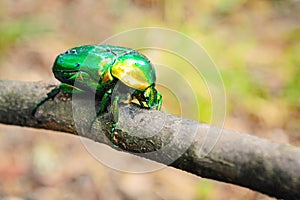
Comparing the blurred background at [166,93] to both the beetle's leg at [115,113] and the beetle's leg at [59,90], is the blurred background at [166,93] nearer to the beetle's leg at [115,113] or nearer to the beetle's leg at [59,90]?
the beetle's leg at [59,90]

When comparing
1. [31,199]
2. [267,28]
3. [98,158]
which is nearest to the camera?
[31,199]

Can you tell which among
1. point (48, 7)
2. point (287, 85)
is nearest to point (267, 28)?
point (287, 85)

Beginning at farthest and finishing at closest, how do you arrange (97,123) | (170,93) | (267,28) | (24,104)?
(267,28) → (170,93) → (24,104) → (97,123)

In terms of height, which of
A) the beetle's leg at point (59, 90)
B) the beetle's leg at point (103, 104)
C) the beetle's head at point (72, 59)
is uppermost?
the beetle's head at point (72, 59)

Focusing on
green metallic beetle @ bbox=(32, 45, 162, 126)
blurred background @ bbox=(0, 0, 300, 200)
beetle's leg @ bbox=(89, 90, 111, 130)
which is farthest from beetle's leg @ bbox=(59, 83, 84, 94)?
blurred background @ bbox=(0, 0, 300, 200)

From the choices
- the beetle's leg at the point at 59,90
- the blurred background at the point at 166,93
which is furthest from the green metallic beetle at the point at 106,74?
the blurred background at the point at 166,93

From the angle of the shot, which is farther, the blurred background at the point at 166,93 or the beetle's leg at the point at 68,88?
the blurred background at the point at 166,93

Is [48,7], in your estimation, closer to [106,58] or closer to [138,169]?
[138,169]

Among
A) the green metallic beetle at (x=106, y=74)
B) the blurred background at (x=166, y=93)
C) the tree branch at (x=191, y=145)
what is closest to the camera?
the tree branch at (x=191, y=145)

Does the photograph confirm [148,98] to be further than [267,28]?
No
